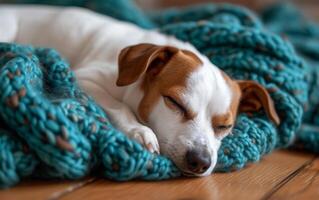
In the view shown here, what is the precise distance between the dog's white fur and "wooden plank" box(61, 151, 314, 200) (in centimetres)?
6

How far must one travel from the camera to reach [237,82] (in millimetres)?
1756

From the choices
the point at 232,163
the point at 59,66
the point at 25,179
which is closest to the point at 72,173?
the point at 25,179

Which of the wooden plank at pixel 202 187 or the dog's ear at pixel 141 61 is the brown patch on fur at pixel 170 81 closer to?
the dog's ear at pixel 141 61

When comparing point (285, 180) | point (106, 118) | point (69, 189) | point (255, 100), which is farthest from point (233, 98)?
point (69, 189)

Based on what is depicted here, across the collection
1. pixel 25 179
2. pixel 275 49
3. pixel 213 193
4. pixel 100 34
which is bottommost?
pixel 213 193

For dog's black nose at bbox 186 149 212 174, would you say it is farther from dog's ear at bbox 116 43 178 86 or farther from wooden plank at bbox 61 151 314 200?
dog's ear at bbox 116 43 178 86

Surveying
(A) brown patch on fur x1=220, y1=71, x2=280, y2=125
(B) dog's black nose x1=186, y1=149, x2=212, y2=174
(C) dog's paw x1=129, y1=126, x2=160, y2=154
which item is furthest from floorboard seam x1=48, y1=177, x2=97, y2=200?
(A) brown patch on fur x1=220, y1=71, x2=280, y2=125

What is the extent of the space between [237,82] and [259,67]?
0.11m

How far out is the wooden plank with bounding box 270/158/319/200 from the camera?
1.35 metres

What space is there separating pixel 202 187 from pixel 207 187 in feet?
0.05

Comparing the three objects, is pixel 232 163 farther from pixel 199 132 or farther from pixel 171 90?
pixel 171 90

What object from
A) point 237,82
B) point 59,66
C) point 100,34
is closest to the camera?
point 59,66

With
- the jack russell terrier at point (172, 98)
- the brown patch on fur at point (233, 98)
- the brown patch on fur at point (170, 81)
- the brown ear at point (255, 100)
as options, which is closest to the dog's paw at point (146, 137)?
the jack russell terrier at point (172, 98)

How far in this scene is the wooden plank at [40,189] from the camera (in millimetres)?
1124
